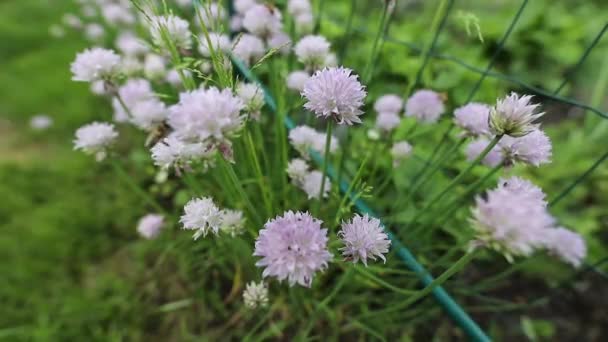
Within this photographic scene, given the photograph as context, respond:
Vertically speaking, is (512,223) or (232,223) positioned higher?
(512,223)

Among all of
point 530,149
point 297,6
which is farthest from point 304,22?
point 530,149

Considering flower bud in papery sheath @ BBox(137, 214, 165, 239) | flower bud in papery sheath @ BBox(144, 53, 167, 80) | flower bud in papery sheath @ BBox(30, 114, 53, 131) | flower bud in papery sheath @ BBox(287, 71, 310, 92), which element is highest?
flower bud in papery sheath @ BBox(287, 71, 310, 92)

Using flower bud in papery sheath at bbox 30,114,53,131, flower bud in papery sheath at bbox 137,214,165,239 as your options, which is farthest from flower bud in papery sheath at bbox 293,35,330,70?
flower bud in papery sheath at bbox 30,114,53,131

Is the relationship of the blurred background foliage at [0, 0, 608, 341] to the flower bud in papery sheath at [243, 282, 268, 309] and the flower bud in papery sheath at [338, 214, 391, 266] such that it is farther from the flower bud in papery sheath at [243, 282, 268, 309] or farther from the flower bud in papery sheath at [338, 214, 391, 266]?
the flower bud in papery sheath at [338, 214, 391, 266]

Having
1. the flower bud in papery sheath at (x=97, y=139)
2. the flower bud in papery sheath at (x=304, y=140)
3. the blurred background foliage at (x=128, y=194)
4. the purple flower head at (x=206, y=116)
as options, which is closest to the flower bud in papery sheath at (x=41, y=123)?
the blurred background foliage at (x=128, y=194)

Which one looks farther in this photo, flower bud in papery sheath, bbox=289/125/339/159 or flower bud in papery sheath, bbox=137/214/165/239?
flower bud in papery sheath, bbox=137/214/165/239

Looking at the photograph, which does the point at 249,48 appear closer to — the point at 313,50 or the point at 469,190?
the point at 313,50

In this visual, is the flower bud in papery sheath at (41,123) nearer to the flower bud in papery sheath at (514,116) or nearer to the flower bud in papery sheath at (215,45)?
the flower bud in papery sheath at (215,45)
